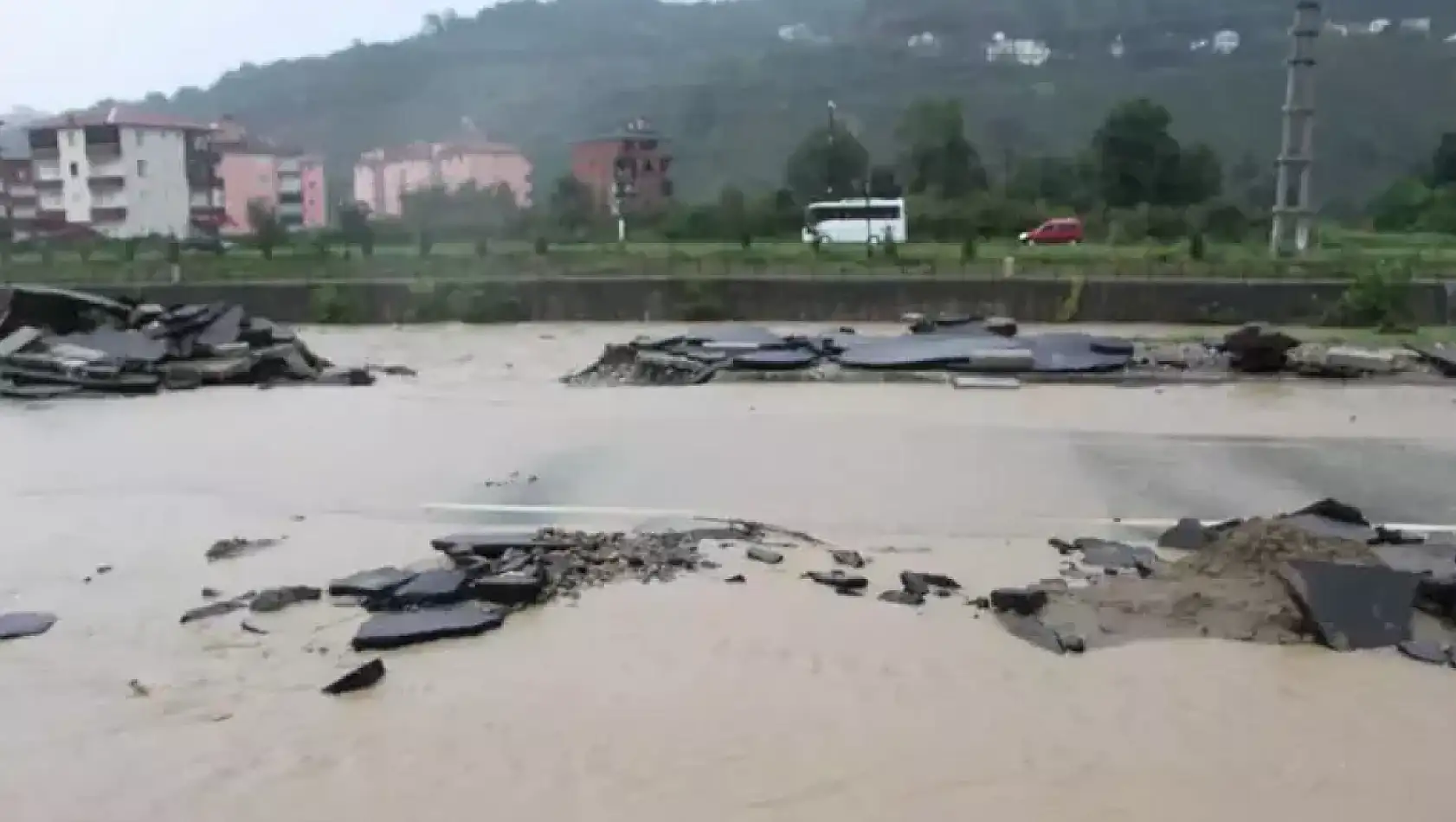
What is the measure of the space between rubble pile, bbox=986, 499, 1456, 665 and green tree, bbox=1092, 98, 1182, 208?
36.6 metres

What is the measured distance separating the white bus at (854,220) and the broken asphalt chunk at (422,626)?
94.1 feet

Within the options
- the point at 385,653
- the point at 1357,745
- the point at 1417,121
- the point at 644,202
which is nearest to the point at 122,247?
the point at 644,202

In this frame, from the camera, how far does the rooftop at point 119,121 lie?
4122cm

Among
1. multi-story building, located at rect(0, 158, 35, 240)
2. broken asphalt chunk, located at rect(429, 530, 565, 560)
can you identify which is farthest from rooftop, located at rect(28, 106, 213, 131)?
broken asphalt chunk, located at rect(429, 530, 565, 560)

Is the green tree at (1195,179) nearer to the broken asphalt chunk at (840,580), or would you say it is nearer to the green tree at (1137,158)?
the green tree at (1137,158)

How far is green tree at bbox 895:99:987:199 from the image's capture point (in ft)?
147

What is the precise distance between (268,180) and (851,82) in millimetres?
31144

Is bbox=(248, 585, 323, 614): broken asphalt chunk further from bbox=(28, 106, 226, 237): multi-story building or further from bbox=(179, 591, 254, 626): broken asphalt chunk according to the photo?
bbox=(28, 106, 226, 237): multi-story building

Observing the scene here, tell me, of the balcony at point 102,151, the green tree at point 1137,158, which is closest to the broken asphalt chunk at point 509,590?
the green tree at point 1137,158

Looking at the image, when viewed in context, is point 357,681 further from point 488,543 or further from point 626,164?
point 626,164

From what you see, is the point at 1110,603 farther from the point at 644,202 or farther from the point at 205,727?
the point at 644,202

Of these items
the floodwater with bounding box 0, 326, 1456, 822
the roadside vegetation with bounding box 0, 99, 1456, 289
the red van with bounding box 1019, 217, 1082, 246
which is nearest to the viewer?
the floodwater with bounding box 0, 326, 1456, 822

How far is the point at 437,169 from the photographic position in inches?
1941

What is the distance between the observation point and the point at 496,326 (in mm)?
22719
